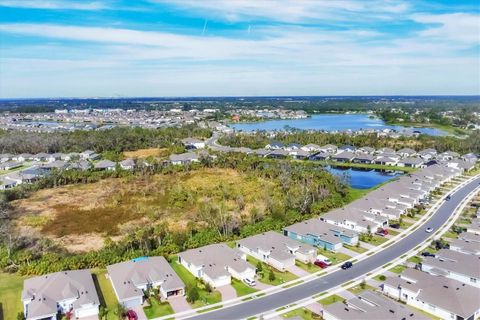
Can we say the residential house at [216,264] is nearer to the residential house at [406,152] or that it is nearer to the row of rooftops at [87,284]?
the row of rooftops at [87,284]

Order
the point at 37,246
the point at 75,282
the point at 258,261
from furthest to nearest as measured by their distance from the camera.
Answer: the point at 37,246, the point at 258,261, the point at 75,282

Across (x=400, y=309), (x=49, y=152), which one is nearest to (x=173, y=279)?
(x=400, y=309)

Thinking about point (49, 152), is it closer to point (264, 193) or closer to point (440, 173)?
point (264, 193)

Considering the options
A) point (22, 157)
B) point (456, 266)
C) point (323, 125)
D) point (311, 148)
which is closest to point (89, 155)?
point (22, 157)

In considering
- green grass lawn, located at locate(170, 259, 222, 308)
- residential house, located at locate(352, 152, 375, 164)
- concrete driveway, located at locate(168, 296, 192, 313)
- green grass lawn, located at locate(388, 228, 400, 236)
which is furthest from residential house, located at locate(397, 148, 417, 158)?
concrete driveway, located at locate(168, 296, 192, 313)

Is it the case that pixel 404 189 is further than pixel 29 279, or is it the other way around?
pixel 404 189

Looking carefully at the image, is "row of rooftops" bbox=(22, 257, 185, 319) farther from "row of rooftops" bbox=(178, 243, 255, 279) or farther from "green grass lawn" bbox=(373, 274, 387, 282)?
"green grass lawn" bbox=(373, 274, 387, 282)
